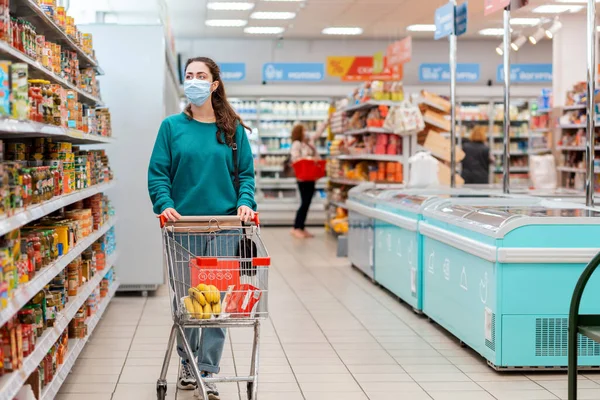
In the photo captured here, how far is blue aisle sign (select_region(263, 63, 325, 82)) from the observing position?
1631cm

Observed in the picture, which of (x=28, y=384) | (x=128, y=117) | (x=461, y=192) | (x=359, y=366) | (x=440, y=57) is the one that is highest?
(x=440, y=57)

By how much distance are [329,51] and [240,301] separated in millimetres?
15564

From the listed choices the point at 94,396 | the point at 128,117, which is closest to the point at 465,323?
the point at 94,396

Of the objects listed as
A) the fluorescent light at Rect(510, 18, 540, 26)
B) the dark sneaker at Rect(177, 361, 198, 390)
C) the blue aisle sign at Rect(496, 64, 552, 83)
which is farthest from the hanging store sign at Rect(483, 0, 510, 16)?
the blue aisle sign at Rect(496, 64, 552, 83)

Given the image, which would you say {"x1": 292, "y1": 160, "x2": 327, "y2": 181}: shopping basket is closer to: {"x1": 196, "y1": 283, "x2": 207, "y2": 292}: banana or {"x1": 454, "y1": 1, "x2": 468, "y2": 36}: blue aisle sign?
{"x1": 454, "y1": 1, "x2": 468, "y2": 36}: blue aisle sign

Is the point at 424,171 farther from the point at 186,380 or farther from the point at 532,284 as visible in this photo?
the point at 186,380

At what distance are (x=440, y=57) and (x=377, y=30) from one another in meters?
2.55

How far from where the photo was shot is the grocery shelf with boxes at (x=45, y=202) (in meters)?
3.06

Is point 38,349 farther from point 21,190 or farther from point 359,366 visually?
point 359,366

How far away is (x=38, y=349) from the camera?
3.50m

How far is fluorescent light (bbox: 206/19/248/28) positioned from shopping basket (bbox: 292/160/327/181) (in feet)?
13.3

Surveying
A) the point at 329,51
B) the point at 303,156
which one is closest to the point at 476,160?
the point at 303,156

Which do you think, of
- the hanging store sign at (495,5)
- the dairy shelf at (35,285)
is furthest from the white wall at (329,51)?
the dairy shelf at (35,285)

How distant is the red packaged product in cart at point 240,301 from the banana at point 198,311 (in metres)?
0.10
